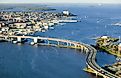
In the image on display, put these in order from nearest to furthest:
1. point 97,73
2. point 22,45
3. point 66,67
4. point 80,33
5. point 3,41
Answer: point 97,73 → point 66,67 → point 22,45 → point 3,41 → point 80,33

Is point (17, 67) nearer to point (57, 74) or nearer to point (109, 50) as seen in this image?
point (57, 74)

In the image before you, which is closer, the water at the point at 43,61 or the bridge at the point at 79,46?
the bridge at the point at 79,46

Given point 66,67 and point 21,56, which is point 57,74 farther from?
point 21,56

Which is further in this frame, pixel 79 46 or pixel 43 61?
pixel 79 46

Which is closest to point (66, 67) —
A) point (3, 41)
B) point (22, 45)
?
point (22, 45)

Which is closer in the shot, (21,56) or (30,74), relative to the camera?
(30,74)

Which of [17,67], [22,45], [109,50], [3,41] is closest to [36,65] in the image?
[17,67]

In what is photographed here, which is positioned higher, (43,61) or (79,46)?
(43,61)

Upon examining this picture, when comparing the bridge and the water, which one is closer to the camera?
the bridge

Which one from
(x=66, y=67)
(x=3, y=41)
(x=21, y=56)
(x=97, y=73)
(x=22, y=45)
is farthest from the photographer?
(x=3, y=41)
